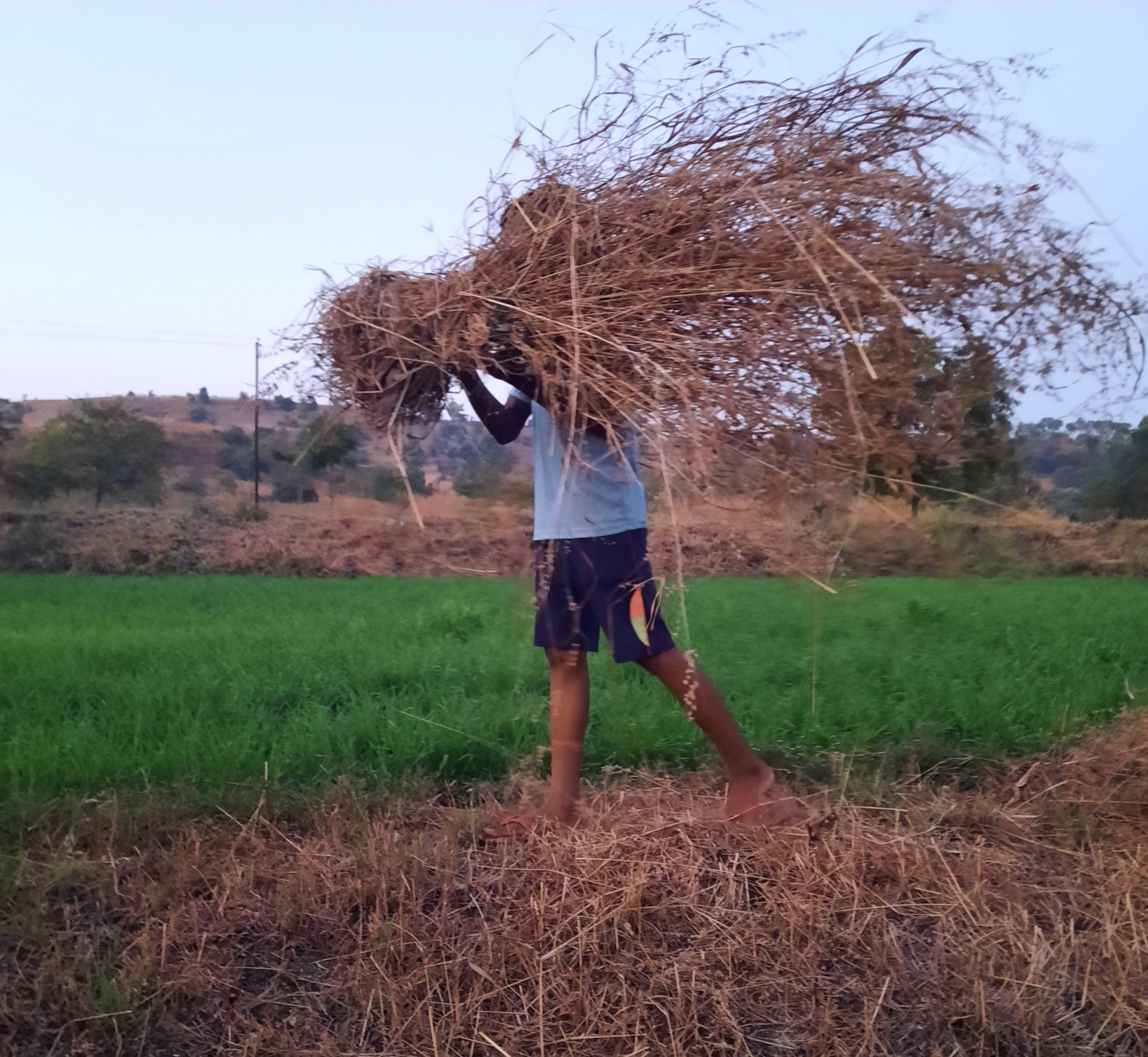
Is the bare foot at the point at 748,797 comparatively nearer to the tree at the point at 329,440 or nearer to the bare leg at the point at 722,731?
the bare leg at the point at 722,731

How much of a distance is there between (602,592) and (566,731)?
463mm

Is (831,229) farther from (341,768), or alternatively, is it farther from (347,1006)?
(341,768)

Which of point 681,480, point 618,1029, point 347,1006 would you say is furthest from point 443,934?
point 681,480

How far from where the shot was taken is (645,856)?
2703mm

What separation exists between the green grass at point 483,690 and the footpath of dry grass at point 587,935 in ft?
1.62

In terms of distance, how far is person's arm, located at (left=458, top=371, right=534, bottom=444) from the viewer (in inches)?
104

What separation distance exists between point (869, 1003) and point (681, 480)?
4.28 ft

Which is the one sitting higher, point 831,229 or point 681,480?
point 831,229

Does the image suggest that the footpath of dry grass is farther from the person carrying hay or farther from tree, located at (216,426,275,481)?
tree, located at (216,426,275,481)

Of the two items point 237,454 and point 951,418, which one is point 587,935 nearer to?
point 951,418

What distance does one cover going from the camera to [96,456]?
22.8 meters

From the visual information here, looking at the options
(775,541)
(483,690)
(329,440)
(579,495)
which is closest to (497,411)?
(579,495)

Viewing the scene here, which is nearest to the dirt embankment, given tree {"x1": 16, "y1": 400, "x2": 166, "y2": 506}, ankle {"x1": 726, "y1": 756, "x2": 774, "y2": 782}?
ankle {"x1": 726, "y1": 756, "x2": 774, "y2": 782}

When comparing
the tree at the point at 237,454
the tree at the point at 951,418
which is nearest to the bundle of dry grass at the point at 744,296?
the tree at the point at 951,418
